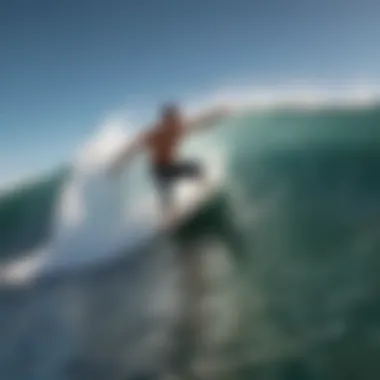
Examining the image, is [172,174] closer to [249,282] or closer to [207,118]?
[207,118]

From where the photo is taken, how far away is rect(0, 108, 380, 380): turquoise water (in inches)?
48.2

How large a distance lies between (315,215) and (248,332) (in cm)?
22

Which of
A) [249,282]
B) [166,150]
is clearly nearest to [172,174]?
[166,150]

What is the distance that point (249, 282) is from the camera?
1.25m

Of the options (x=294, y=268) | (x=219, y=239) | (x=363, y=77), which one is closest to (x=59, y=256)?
(x=219, y=239)

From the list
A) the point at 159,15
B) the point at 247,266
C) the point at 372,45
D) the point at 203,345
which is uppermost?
the point at 159,15

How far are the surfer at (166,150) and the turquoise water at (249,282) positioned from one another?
52 millimetres

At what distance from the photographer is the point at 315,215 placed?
125 cm

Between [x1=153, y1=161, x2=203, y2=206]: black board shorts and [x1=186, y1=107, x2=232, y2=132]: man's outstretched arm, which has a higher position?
[x1=186, y1=107, x2=232, y2=132]: man's outstretched arm

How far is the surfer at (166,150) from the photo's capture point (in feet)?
4.14

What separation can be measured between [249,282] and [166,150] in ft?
0.85

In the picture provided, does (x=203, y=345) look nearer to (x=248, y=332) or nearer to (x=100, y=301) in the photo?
(x=248, y=332)

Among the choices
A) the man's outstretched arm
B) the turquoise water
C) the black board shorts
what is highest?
the man's outstretched arm

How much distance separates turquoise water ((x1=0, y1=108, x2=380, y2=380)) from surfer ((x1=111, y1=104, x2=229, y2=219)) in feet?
0.17
